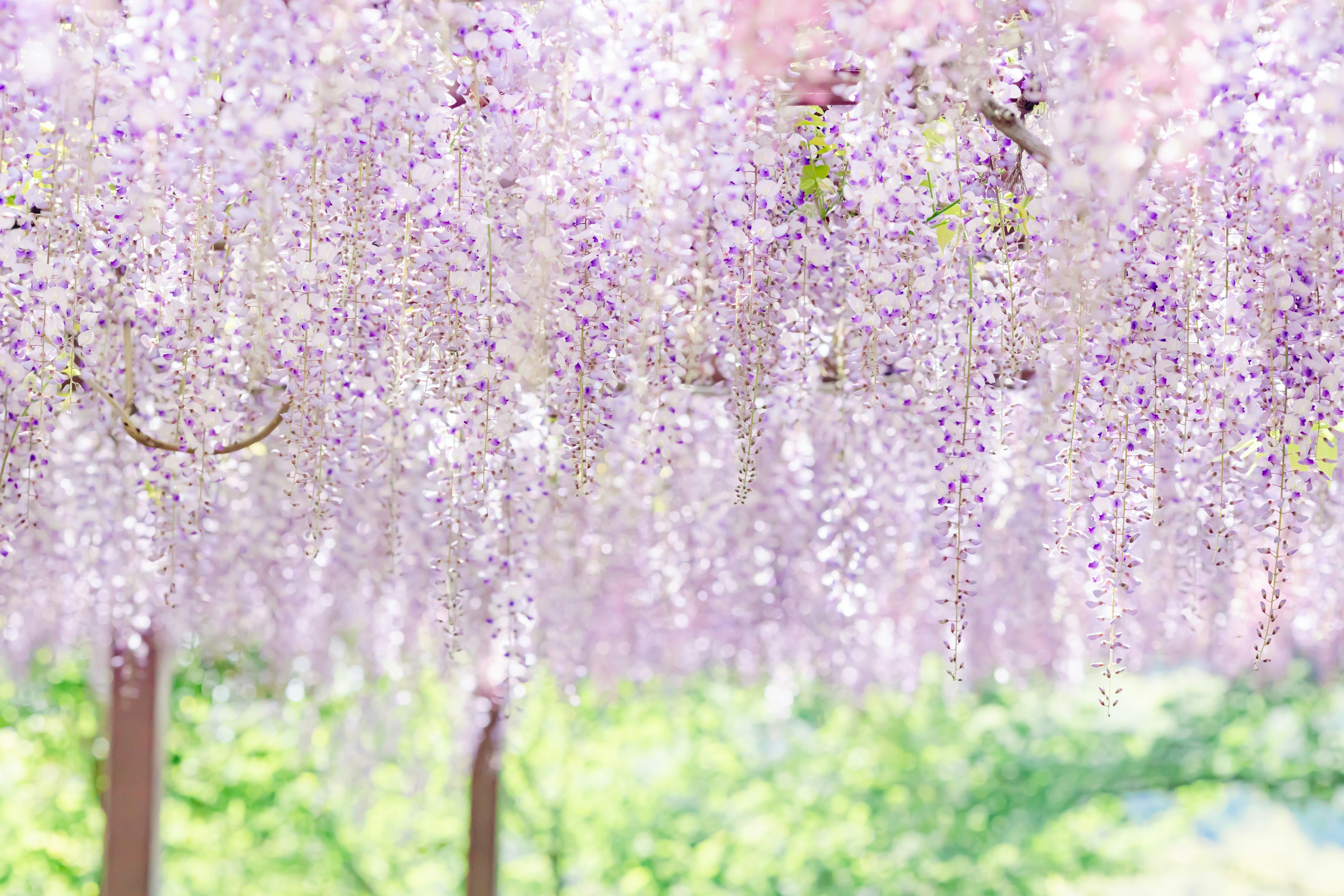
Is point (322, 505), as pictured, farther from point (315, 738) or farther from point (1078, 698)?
point (1078, 698)

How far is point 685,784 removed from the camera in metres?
5.50

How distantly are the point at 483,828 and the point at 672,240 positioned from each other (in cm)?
344

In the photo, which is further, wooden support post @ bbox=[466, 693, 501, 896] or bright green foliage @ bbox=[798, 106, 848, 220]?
wooden support post @ bbox=[466, 693, 501, 896]

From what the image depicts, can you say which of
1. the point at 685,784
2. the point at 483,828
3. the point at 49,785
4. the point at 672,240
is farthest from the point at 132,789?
the point at 672,240

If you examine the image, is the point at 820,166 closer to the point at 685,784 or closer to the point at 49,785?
the point at 685,784

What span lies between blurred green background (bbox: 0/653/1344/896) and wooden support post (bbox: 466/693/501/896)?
31 centimetres

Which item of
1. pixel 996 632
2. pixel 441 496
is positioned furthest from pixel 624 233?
pixel 996 632

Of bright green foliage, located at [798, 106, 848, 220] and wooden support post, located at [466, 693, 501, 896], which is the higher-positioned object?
bright green foliage, located at [798, 106, 848, 220]

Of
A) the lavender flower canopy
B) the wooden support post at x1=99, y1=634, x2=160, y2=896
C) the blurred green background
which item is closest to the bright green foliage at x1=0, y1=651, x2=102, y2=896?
the blurred green background

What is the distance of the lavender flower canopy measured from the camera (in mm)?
1465

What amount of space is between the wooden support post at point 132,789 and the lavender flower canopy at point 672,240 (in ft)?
5.87

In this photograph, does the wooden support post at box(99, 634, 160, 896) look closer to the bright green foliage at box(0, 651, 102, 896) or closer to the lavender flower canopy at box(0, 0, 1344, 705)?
the bright green foliage at box(0, 651, 102, 896)

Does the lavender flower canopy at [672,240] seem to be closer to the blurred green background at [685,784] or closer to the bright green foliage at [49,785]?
the blurred green background at [685,784]

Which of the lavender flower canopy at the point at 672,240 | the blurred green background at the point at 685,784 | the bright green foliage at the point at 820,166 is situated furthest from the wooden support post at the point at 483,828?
the bright green foliage at the point at 820,166
